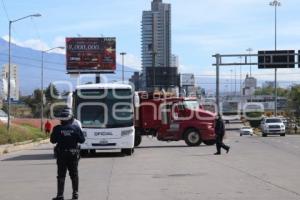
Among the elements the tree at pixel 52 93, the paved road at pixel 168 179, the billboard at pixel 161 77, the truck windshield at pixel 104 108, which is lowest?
the paved road at pixel 168 179

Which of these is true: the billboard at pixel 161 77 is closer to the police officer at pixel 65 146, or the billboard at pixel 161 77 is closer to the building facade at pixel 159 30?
the building facade at pixel 159 30

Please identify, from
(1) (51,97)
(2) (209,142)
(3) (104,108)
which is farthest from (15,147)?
(1) (51,97)

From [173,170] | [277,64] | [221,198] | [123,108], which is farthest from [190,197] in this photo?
[277,64]

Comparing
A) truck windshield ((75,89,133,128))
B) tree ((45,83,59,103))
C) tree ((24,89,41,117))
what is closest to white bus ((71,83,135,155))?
truck windshield ((75,89,133,128))

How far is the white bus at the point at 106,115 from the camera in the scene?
26.8m

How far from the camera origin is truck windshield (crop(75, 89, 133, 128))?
88.6 ft

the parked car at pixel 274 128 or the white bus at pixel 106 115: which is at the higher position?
the white bus at pixel 106 115

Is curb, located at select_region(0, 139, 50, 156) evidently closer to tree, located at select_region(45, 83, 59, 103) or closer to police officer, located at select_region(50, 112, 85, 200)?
police officer, located at select_region(50, 112, 85, 200)

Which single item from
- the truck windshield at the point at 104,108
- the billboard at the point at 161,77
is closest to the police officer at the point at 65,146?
the truck windshield at the point at 104,108

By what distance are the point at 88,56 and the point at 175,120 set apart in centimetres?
4243

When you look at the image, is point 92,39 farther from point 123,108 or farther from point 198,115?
point 123,108

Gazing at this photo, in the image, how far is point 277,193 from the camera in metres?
13.7

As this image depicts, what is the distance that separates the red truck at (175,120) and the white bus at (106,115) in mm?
7803

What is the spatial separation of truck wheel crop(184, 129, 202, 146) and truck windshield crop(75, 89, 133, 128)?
344 inches
